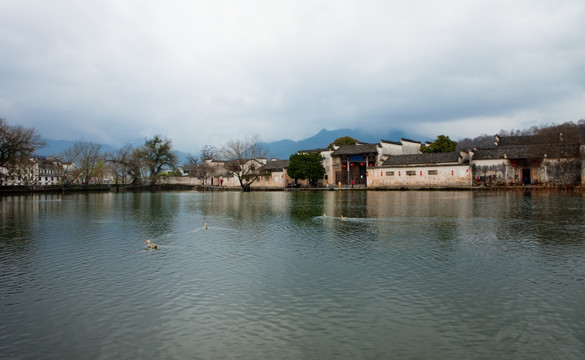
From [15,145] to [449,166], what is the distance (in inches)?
1778

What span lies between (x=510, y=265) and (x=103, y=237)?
38.4 feet

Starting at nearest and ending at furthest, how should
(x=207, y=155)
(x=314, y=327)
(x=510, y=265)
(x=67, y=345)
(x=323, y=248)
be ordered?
(x=67, y=345)
(x=314, y=327)
(x=510, y=265)
(x=323, y=248)
(x=207, y=155)

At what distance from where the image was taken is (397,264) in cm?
916

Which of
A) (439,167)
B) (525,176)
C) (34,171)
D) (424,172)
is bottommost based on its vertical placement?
(525,176)

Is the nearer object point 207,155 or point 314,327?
point 314,327

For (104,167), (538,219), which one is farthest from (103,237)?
(104,167)

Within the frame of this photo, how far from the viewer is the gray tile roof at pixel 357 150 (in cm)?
5519

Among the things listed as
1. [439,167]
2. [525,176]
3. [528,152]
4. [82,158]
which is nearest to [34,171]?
[82,158]

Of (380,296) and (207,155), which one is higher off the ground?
(207,155)

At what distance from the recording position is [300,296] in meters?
7.14

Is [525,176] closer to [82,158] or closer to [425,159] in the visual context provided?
[425,159]

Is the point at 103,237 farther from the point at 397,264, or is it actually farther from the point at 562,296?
the point at 562,296

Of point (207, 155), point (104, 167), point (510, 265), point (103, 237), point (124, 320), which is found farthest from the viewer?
point (207, 155)

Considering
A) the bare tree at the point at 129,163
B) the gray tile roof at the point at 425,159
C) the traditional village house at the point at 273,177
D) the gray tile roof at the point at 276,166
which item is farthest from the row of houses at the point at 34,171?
the gray tile roof at the point at 425,159
